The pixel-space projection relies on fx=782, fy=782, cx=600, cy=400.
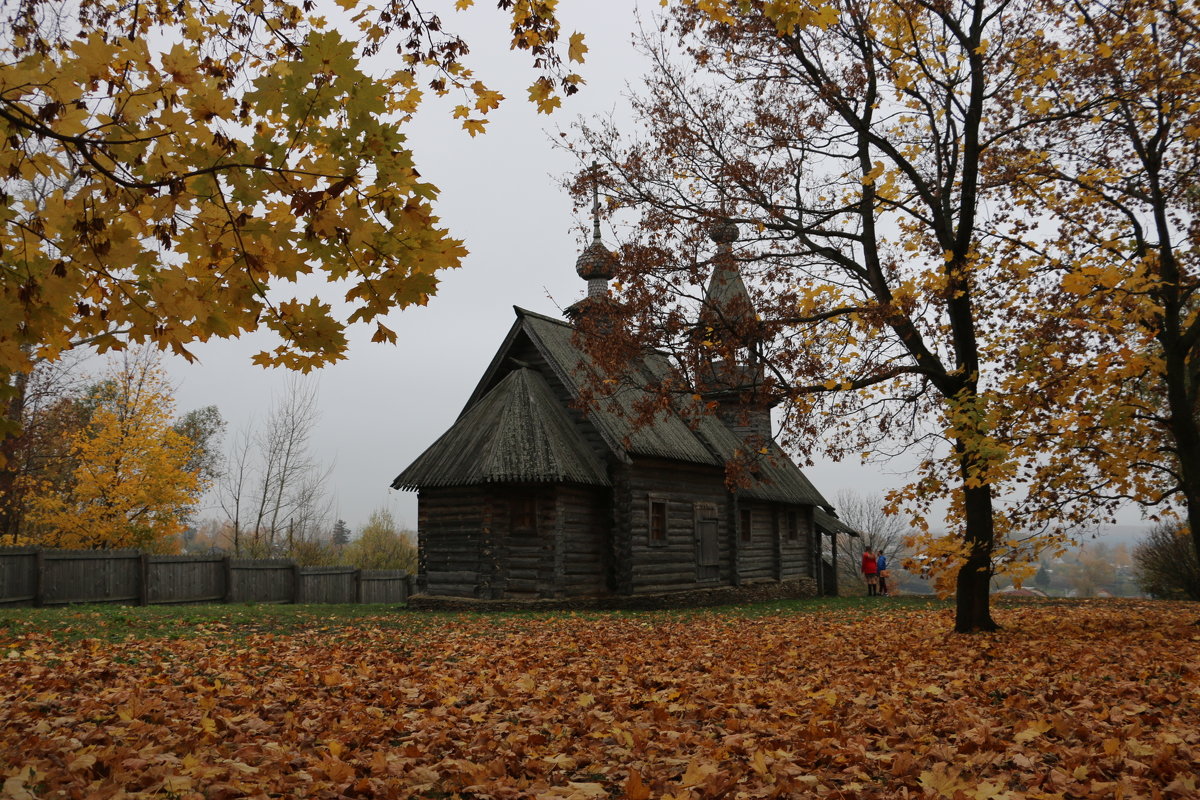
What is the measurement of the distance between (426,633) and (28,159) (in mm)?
10156

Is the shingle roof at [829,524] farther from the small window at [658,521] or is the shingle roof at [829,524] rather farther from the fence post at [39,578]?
the fence post at [39,578]

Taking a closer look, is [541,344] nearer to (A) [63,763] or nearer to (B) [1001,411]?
(B) [1001,411]

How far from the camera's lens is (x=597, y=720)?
18.5 ft

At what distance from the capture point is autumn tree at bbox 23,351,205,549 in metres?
25.3

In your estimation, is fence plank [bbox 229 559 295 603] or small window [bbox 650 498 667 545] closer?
small window [bbox 650 498 667 545]

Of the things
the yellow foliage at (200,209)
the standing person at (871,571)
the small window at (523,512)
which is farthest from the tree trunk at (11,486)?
the standing person at (871,571)

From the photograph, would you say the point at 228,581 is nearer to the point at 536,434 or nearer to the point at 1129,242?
the point at 536,434

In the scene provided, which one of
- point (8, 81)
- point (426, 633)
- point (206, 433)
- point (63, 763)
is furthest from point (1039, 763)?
point (206, 433)

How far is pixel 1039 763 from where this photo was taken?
4559mm

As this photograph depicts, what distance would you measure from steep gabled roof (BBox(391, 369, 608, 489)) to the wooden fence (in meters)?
6.69

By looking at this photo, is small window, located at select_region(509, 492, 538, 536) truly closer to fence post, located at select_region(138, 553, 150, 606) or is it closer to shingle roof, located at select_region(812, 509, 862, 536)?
fence post, located at select_region(138, 553, 150, 606)

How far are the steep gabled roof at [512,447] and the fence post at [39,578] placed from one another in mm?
8257

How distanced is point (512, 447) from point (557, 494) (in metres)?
1.57

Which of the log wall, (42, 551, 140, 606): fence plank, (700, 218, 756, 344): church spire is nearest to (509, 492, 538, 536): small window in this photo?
the log wall
